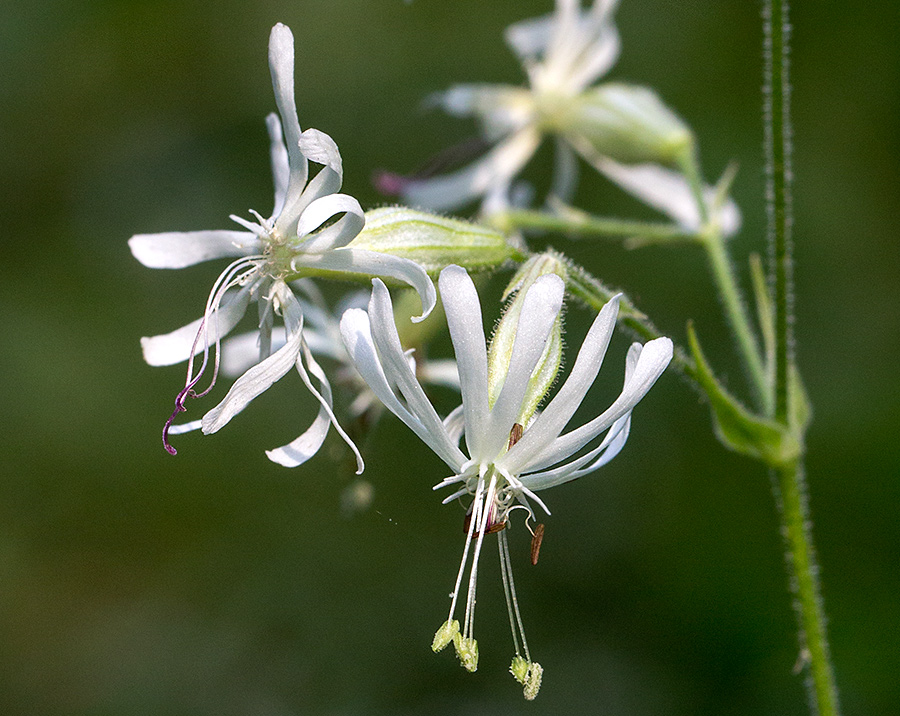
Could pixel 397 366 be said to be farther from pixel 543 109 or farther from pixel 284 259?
pixel 543 109

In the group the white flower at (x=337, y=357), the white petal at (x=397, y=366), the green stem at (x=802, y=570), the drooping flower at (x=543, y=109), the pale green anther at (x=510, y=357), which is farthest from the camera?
the drooping flower at (x=543, y=109)

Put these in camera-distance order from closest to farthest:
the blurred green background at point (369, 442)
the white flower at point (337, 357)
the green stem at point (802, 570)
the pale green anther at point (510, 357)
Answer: the pale green anther at point (510, 357) < the green stem at point (802, 570) < the white flower at point (337, 357) < the blurred green background at point (369, 442)

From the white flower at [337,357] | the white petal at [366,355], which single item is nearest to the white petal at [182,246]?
the white petal at [366,355]

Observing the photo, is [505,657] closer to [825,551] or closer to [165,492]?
[825,551]

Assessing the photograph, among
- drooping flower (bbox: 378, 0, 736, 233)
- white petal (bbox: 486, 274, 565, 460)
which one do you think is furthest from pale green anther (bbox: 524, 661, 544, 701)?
drooping flower (bbox: 378, 0, 736, 233)

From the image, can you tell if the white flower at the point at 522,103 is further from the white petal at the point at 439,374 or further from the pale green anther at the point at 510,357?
the pale green anther at the point at 510,357

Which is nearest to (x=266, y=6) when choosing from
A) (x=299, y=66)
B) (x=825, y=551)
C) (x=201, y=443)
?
(x=299, y=66)
